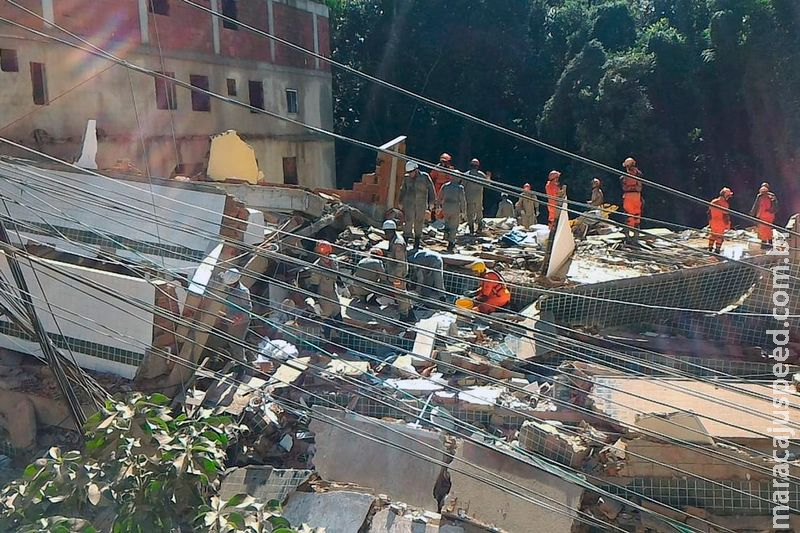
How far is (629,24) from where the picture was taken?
80.1ft

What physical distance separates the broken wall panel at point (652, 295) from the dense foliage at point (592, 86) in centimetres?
1220

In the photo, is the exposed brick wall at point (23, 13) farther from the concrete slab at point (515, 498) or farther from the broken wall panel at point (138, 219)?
the concrete slab at point (515, 498)

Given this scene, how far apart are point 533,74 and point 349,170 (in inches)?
272

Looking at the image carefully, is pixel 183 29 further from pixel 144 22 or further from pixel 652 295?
pixel 652 295

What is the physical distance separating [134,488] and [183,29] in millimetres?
14075

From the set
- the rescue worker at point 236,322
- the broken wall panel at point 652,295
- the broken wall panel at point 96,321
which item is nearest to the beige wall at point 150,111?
the broken wall panel at point 96,321

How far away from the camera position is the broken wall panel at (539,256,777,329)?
8.95 metres

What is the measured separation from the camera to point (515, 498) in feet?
19.6

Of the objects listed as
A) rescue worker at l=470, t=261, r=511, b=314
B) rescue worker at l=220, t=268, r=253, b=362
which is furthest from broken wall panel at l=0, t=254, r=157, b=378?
rescue worker at l=470, t=261, r=511, b=314

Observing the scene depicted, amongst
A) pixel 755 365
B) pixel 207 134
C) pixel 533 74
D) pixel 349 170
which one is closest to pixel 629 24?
pixel 533 74

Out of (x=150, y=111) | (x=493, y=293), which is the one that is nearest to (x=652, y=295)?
(x=493, y=293)

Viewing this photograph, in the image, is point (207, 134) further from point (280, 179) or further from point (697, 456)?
point (697, 456)

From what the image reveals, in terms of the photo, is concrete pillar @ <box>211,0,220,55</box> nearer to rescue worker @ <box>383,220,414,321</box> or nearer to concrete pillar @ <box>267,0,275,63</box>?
concrete pillar @ <box>267,0,275,63</box>

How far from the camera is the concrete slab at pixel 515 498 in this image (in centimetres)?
589
